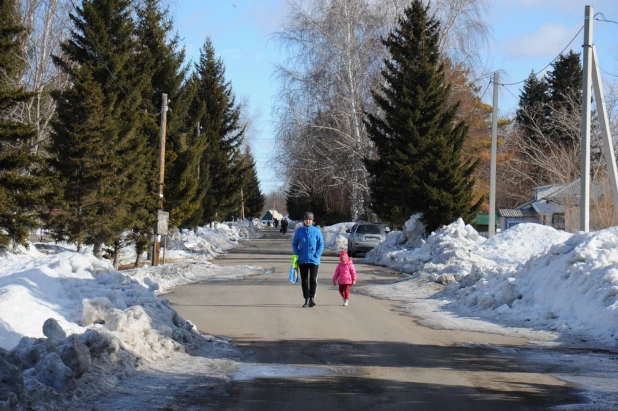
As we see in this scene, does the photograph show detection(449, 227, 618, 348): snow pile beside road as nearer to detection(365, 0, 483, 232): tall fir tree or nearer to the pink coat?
the pink coat

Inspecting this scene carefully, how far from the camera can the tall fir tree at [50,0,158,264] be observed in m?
20.8

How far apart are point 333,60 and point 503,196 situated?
107 feet

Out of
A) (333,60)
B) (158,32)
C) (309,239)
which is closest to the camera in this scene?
(309,239)

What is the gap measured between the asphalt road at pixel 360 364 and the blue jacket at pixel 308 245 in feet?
3.26

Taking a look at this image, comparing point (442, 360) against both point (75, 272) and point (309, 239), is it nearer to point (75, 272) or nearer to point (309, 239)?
point (309, 239)

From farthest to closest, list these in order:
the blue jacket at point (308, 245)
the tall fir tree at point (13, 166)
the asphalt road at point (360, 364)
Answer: the tall fir tree at point (13, 166), the blue jacket at point (308, 245), the asphalt road at point (360, 364)

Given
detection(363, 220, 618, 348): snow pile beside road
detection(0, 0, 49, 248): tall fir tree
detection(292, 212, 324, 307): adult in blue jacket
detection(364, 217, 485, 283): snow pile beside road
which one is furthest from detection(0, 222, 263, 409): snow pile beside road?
detection(364, 217, 485, 283): snow pile beside road

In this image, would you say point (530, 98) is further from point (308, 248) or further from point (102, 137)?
point (308, 248)

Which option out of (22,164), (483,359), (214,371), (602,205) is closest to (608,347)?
(483,359)

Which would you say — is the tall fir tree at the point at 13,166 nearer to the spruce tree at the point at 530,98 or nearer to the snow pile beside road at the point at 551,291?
the snow pile beside road at the point at 551,291

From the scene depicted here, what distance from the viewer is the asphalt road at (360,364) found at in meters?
6.84

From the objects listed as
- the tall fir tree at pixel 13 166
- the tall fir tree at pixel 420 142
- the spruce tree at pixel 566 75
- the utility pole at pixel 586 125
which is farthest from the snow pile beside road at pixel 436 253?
the spruce tree at pixel 566 75

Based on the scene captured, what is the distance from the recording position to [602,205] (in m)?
32.3

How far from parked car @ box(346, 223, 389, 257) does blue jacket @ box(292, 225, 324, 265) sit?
21.5 metres
